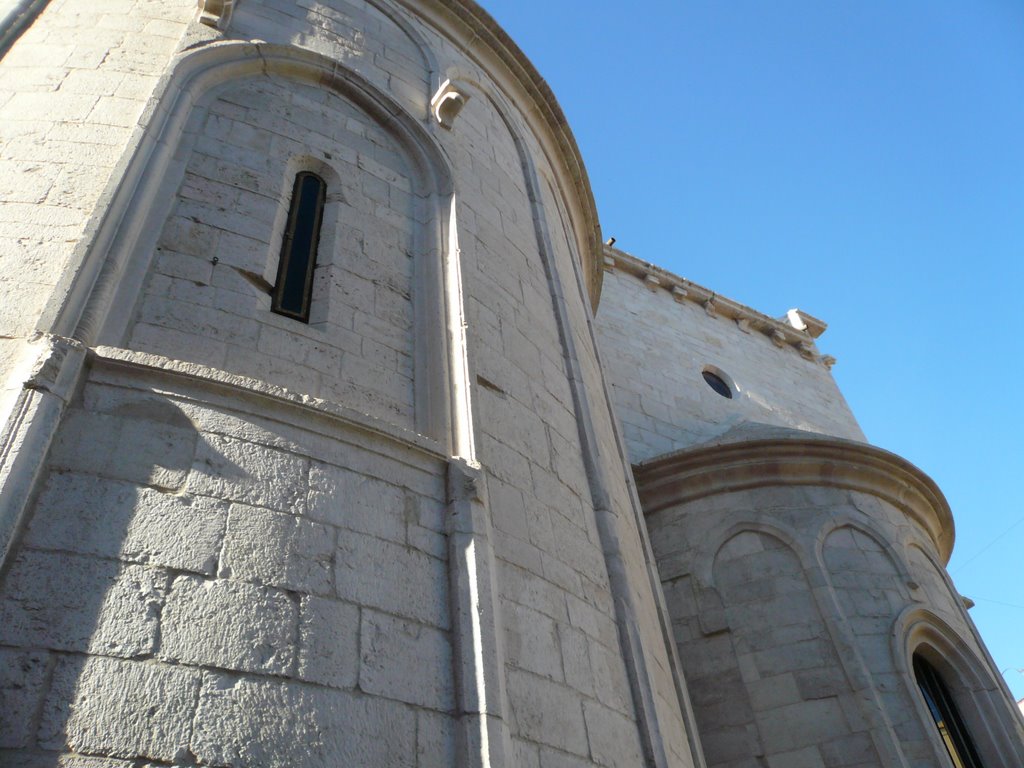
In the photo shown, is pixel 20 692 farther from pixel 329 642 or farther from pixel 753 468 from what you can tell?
pixel 753 468

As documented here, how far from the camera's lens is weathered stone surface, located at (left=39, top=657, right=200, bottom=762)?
2553 mm

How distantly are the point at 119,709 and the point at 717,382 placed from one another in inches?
520

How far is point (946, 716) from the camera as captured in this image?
354 inches

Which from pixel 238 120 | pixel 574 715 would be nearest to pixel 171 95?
pixel 238 120

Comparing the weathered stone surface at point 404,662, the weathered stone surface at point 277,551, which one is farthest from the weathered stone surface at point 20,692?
the weathered stone surface at point 404,662

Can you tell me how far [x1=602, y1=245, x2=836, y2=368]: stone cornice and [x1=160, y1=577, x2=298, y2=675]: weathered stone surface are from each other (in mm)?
12124

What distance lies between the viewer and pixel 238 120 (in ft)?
18.2

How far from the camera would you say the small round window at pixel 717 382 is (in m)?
14.7

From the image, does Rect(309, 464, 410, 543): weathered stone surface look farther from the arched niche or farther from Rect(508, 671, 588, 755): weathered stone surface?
Rect(508, 671, 588, 755): weathered stone surface

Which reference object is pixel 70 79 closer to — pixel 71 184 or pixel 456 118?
pixel 71 184

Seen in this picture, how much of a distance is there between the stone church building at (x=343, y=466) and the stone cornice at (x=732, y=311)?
22.0 ft

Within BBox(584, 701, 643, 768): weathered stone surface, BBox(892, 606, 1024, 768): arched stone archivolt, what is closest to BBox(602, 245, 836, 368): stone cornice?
BBox(892, 606, 1024, 768): arched stone archivolt

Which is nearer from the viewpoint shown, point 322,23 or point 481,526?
point 481,526

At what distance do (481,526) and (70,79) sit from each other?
3.91 metres
